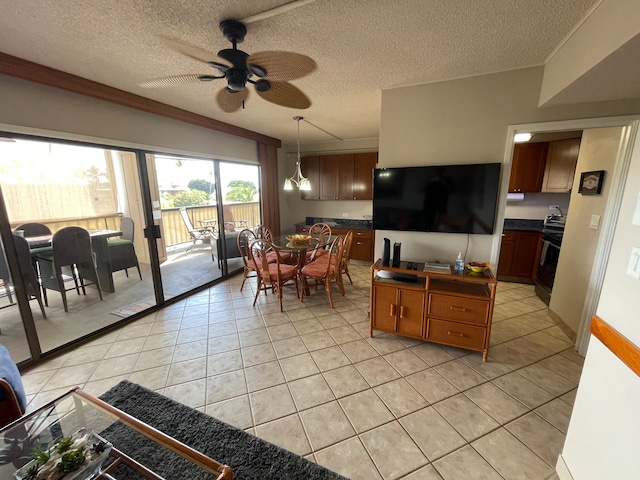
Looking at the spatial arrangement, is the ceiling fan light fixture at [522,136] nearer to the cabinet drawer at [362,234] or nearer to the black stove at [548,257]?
the black stove at [548,257]

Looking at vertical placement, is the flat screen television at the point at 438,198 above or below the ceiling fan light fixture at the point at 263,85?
below

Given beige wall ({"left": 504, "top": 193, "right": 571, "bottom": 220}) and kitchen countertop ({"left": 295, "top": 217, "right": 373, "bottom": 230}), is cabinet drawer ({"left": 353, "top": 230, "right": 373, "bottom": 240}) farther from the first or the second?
beige wall ({"left": 504, "top": 193, "right": 571, "bottom": 220})

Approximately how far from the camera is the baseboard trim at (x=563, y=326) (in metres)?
2.47

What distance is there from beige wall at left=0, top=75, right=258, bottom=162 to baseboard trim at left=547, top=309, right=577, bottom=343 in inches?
192

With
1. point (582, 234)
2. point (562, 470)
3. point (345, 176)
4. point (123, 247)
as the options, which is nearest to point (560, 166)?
point (582, 234)

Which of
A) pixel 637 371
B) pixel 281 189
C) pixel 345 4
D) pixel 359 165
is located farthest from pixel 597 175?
pixel 281 189

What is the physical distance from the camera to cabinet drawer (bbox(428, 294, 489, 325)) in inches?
83.7

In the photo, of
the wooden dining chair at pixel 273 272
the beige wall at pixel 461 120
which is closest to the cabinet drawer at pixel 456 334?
the beige wall at pixel 461 120

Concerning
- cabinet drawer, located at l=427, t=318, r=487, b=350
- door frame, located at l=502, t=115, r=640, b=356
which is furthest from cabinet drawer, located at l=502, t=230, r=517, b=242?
cabinet drawer, located at l=427, t=318, r=487, b=350

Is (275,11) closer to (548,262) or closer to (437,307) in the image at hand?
(437,307)

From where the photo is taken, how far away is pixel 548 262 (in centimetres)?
338

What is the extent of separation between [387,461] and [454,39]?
2.68m

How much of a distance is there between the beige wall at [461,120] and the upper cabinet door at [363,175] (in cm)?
236

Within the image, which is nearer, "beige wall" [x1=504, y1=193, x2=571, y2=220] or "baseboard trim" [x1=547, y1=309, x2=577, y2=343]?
"baseboard trim" [x1=547, y1=309, x2=577, y2=343]
